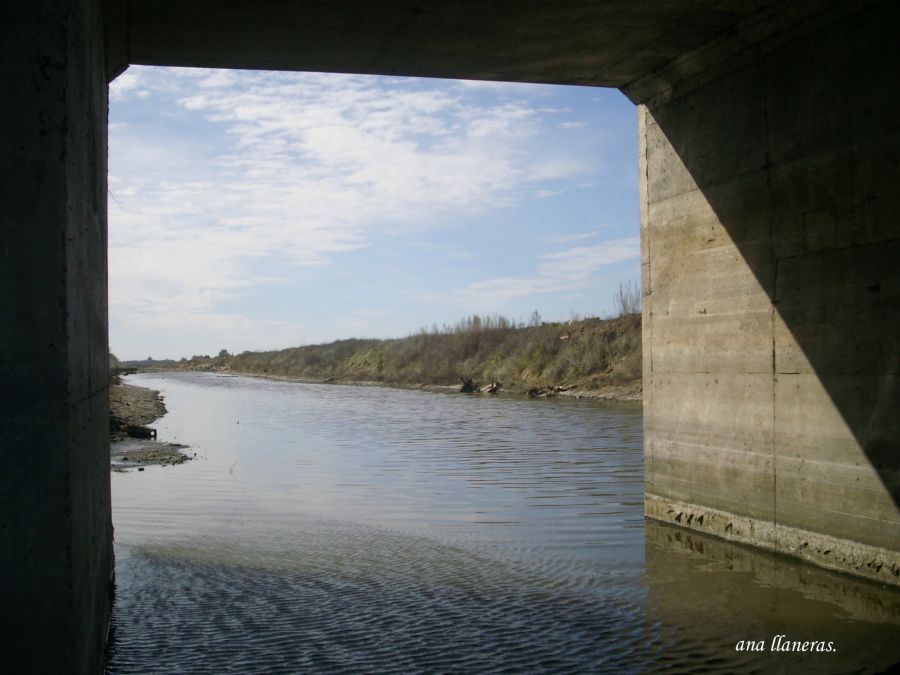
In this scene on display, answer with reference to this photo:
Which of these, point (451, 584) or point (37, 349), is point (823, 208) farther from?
point (37, 349)

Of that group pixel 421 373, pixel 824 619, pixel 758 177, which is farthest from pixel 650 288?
pixel 421 373

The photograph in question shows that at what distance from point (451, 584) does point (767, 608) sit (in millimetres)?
2477

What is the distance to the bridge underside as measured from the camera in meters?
6.68

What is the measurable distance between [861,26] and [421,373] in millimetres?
50232

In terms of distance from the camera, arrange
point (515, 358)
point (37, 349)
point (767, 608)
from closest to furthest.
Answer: point (37, 349) → point (767, 608) → point (515, 358)

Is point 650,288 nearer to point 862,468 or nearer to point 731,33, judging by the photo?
point 731,33

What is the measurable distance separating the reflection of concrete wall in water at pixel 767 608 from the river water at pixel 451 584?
0.02 meters

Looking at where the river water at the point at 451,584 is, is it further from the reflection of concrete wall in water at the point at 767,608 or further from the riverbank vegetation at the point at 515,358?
the riverbank vegetation at the point at 515,358

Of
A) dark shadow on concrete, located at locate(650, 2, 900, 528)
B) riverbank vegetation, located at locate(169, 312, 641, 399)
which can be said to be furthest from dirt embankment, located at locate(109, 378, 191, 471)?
riverbank vegetation, located at locate(169, 312, 641, 399)

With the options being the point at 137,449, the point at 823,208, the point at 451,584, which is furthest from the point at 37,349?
the point at 137,449

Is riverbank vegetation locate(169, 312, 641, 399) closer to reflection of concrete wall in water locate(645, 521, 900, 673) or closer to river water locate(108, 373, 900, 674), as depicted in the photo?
river water locate(108, 373, 900, 674)

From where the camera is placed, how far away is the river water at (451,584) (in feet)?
18.4

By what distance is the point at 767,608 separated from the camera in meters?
6.62

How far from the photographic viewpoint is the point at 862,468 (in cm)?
694
